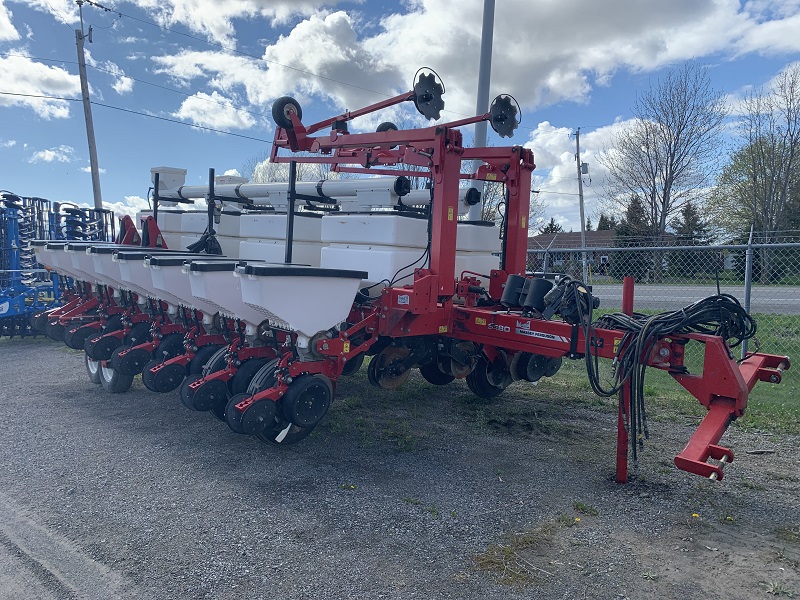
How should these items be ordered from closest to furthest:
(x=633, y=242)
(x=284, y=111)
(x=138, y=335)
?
(x=284, y=111) < (x=138, y=335) < (x=633, y=242)

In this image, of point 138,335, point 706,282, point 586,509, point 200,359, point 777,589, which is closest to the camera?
point 777,589

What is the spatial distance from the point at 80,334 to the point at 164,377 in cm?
203

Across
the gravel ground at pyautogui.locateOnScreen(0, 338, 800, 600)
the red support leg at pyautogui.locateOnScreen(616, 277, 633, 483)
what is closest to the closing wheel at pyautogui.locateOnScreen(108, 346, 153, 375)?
the gravel ground at pyautogui.locateOnScreen(0, 338, 800, 600)

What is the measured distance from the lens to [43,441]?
17.7ft

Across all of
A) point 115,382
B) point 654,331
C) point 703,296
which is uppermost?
point 654,331

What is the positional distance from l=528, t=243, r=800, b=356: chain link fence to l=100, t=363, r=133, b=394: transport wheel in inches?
197

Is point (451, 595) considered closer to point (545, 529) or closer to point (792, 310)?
point (545, 529)

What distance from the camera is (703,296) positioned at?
9141 millimetres

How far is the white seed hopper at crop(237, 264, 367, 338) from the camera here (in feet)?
14.3

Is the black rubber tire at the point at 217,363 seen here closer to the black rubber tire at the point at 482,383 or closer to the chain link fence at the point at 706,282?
the black rubber tire at the point at 482,383

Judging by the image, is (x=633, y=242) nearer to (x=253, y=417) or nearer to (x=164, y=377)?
(x=164, y=377)

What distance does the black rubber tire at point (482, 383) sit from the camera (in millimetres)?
6551

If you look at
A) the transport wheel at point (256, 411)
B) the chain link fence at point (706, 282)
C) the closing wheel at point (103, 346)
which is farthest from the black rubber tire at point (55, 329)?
the chain link fence at point (706, 282)

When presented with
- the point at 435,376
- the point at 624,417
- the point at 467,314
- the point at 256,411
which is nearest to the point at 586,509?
the point at 624,417
